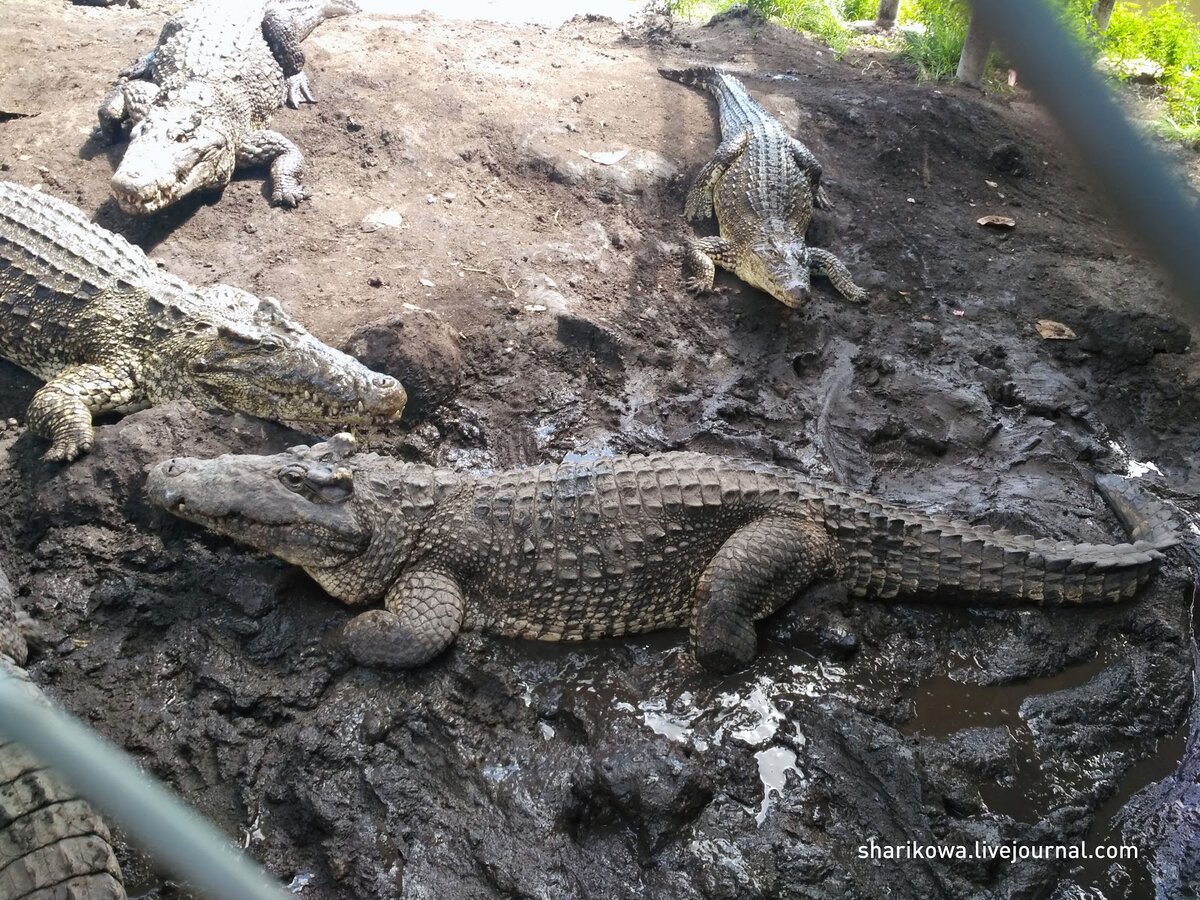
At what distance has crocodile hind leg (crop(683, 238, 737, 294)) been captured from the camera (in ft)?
19.2

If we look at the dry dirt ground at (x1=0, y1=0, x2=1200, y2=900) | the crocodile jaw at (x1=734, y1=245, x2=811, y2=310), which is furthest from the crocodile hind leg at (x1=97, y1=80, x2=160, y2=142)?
the crocodile jaw at (x1=734, y1=245, x2=811, y2=310)

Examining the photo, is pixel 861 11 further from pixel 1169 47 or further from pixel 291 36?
pixel 291 36

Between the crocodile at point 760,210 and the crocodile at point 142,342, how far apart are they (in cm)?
282

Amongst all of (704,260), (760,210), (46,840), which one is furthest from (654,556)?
(760,210)

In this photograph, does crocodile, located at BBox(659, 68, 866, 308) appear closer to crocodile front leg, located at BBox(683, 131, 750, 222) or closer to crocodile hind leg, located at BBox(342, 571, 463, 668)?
crocodile front leg, located at BBox(683, 131, 750, 222)

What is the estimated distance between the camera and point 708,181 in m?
6.65

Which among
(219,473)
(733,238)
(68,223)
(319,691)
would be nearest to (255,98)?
(68,223)

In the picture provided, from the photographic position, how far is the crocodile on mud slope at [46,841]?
209cm

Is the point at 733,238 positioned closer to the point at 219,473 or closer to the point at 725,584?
the point at 725,584

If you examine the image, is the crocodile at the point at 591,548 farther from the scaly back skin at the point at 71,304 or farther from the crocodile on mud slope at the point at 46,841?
the scaly back skin at the point at 71,304

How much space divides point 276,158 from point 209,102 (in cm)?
73

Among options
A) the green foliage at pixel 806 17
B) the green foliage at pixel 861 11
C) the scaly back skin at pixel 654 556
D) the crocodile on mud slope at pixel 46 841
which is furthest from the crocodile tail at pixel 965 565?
the green foliage at pixel 861 11

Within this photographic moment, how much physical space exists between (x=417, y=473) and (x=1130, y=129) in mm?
3288

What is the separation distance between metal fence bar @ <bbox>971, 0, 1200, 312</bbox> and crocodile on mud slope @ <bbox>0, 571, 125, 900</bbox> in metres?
2.69
